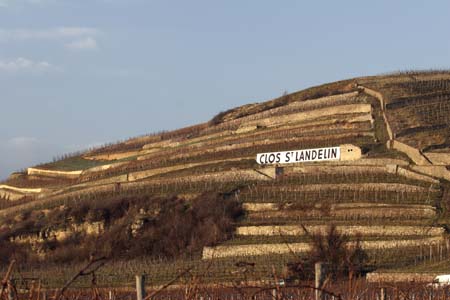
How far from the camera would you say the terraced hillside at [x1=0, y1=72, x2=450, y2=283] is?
166 feet

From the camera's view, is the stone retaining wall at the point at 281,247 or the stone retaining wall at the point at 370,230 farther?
the stone retaining wall at the point at 370,230

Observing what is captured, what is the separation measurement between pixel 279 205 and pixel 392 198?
6.25 meters

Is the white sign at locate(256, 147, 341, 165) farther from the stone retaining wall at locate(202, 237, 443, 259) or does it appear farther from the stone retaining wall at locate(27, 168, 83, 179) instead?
the stone retaining wall at locate(27, 168, 83, 179)

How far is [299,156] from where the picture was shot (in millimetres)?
65312

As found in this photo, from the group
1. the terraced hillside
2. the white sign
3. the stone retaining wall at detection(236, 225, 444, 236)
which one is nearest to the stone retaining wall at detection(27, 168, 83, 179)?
the terraced hillside

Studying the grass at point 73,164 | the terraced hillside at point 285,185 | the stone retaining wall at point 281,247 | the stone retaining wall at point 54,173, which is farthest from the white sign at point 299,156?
the grass at point 73,164

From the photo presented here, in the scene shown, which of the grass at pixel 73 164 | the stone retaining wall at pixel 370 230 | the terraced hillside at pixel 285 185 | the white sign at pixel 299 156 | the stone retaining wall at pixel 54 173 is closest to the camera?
the stone retaining wall at pixel 370 230

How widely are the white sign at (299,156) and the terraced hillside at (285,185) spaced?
989mm

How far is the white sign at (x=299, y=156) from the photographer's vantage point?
64.5 meters

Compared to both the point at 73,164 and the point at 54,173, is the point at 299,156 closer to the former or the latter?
the point at 54,173

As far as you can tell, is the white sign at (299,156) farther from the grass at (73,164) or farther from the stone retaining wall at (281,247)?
the grass at (73,164)

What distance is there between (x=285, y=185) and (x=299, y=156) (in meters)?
5.20

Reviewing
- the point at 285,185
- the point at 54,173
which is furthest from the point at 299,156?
the point at 54,173

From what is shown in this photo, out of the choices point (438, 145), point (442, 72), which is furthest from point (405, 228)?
point (442, 72)
